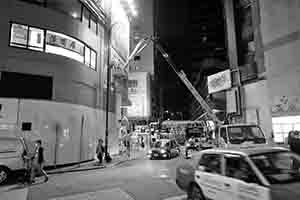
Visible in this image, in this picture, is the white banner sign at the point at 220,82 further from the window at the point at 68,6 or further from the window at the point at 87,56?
the window at the point at 68,6

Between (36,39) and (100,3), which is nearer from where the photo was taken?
(36,39)

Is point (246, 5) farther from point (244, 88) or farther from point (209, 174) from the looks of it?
point (209, 174)

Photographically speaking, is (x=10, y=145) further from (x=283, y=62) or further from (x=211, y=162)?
(x=283, y=62)

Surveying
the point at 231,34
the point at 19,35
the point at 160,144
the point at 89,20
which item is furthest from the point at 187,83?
the point at 19,35

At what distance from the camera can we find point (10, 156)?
35.0 feet

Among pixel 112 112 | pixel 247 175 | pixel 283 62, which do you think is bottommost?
pixel 247 175

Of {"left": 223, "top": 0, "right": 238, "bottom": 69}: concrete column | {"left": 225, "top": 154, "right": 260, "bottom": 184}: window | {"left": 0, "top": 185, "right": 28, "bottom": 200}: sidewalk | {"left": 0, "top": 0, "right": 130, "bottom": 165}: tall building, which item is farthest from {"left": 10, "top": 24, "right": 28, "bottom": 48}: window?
{"left": 223, "top": 0, "right": 238, "bottom": 69}: concrete column

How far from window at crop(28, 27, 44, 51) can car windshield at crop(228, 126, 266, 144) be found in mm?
13112

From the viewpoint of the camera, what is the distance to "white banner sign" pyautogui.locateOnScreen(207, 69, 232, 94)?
24797 millimetres

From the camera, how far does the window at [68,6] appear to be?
51.9 ft

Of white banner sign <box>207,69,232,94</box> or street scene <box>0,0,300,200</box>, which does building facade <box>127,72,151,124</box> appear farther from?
white banner sign <box>207,69,232,94</box>

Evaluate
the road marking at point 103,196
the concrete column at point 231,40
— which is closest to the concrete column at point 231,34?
the concrete column at point 231,40

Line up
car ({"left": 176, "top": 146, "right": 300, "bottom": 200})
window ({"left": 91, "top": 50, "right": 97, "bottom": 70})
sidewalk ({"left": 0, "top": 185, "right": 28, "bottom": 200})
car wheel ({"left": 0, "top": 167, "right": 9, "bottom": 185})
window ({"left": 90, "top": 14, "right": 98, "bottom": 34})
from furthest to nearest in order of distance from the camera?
window ({"left": 90, "top": 14, "right": 98, "bottom": 34}), window ({"left": 91, "top": 50, "right": 97, "bottom": 70}), car wheel ({"left": 0, "top": 167, "right": 9, "bottom": 185}), sidewalk ({"left": 0, "top": 185, "right": 28, "bottom": 200}), car ({"left": 176, "top": 146, "right": 300, "bottom": 200})

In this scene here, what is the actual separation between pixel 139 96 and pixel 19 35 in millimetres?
45539
